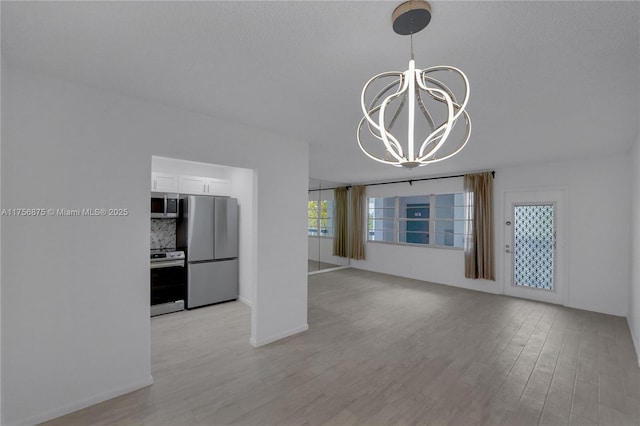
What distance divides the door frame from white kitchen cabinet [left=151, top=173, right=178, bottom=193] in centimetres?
598

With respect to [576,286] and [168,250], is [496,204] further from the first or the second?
[168,250]

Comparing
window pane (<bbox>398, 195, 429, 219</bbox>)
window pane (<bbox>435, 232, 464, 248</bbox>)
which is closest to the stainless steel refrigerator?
window pane (<bbox>398, 195, 429, 219</bbox>)

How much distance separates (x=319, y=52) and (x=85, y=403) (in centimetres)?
310

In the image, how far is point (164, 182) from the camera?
14.1 feet

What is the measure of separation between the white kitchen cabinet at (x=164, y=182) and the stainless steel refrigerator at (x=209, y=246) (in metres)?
0.27

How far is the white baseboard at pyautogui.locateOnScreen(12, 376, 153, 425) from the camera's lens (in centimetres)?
196

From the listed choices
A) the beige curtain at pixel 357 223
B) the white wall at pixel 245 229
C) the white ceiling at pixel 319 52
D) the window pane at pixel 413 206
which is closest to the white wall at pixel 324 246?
the beige curtain at pixel 357 223

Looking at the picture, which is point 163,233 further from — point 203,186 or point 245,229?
point 245,229

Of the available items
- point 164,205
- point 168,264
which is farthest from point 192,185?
point 168,264

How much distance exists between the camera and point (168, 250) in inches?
182

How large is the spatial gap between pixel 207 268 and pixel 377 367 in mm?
2994

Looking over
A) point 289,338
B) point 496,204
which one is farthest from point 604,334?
point 289,338

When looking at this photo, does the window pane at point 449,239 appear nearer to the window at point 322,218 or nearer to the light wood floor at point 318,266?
the light wood floor at point 318,266

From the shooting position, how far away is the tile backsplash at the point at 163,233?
4.53 metres
